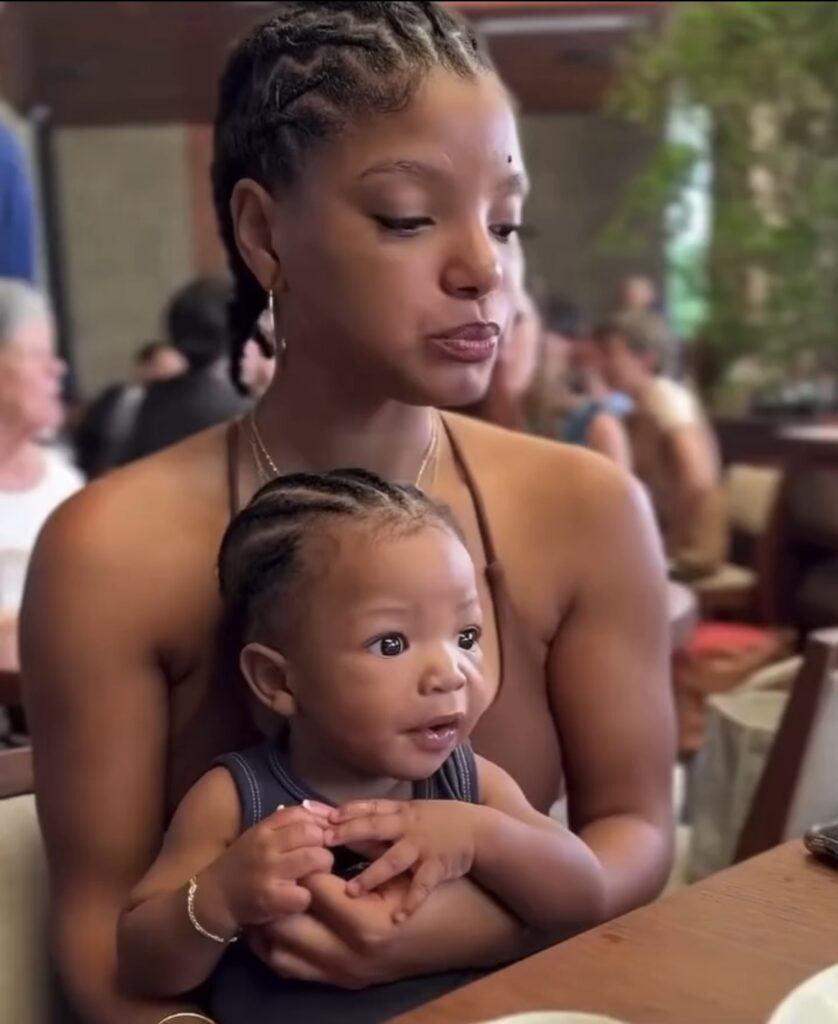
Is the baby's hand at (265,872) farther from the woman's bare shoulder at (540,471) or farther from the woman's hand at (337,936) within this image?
the woman's bare shoulder at (540,471)

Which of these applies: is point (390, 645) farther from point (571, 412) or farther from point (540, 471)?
point (571, 412)

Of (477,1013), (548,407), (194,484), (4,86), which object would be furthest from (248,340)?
(4,86)

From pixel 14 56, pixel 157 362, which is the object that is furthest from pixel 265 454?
pixel 157 362

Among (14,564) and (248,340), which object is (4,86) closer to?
(14,564)

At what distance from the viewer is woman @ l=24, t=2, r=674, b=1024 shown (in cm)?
101

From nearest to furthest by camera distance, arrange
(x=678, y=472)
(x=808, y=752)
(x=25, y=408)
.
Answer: (x=808, y=752) → (x=25, y=408) → (x=678, y=472)

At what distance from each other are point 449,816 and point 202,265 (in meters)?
5.79

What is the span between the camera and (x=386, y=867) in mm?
906

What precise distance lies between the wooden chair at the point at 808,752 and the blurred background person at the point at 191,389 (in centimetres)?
190

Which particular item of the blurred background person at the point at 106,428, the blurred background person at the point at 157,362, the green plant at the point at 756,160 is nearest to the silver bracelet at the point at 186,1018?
the blurred background person at the point at 106,428

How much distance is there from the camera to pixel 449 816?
0.93m

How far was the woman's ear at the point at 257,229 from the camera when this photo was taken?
3.57 ft

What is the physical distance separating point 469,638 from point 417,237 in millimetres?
284

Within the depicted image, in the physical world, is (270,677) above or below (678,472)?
above
